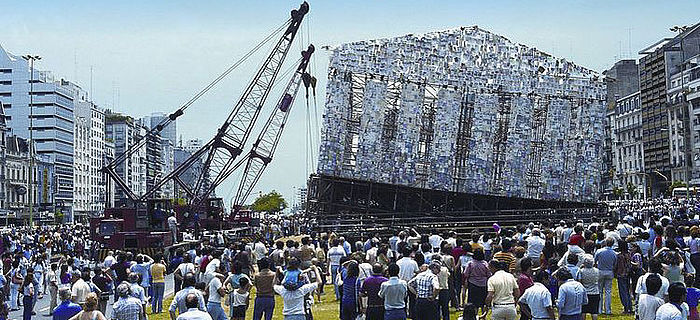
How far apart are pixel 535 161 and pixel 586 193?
4109 millimetres

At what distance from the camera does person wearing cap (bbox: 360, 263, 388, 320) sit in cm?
1684

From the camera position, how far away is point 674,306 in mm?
12180

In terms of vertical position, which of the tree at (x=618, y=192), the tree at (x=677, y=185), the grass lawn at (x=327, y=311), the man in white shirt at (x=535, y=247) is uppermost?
the tree at (x=677, y=185)

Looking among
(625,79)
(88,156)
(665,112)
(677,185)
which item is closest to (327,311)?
(677,185)

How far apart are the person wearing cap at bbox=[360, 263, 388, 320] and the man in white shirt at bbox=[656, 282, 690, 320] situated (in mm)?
5654

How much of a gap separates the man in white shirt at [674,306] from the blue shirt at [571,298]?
289 cm

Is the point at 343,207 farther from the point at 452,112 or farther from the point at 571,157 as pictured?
the point at 571,157

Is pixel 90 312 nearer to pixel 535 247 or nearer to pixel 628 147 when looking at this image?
pixel 535 247

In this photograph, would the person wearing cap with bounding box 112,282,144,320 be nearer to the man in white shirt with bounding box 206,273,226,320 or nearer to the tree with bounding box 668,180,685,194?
the man in white shirt with bounding box 206,273,226,320

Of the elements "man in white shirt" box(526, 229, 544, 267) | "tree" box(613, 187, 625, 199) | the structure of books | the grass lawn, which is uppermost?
the structure of books

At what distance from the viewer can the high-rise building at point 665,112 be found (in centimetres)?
10356

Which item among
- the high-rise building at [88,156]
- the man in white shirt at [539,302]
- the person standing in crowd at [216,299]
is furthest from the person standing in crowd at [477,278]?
the high-rise building at [88,156]

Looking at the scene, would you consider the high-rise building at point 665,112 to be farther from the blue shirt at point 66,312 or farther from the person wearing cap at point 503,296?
the blue shirt at point 66,312

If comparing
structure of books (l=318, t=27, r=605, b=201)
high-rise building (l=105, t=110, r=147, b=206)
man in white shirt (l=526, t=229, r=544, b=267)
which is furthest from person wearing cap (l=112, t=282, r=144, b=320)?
high-rise building (l=105, t=110, r=147, b=206)
